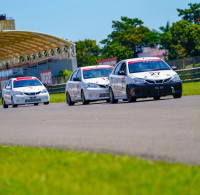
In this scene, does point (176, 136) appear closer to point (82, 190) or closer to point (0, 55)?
point (82, 190)

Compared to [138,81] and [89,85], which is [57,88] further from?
[138,81]

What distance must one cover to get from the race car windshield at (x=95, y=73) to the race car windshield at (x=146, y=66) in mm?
3599

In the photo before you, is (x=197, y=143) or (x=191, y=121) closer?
(x=197, y=143)

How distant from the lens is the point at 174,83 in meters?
20.8

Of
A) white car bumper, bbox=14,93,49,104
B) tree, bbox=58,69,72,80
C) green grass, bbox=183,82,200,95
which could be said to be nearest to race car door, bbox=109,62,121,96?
green grass, bbox=183,82,200,95

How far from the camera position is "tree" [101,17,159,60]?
4601 inches

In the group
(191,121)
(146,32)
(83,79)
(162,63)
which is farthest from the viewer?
(146,32)

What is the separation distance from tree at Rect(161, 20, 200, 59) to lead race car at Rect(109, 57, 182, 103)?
235 ft

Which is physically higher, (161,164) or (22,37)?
(22,37)

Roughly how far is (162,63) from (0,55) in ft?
215

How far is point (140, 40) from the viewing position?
385 ft

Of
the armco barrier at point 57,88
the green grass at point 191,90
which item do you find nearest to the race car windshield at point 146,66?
the green grass at point 191,90

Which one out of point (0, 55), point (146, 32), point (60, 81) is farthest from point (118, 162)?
point (146, 32)

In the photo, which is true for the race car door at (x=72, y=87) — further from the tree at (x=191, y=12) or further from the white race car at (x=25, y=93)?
the tree at (x=191, y=12)
